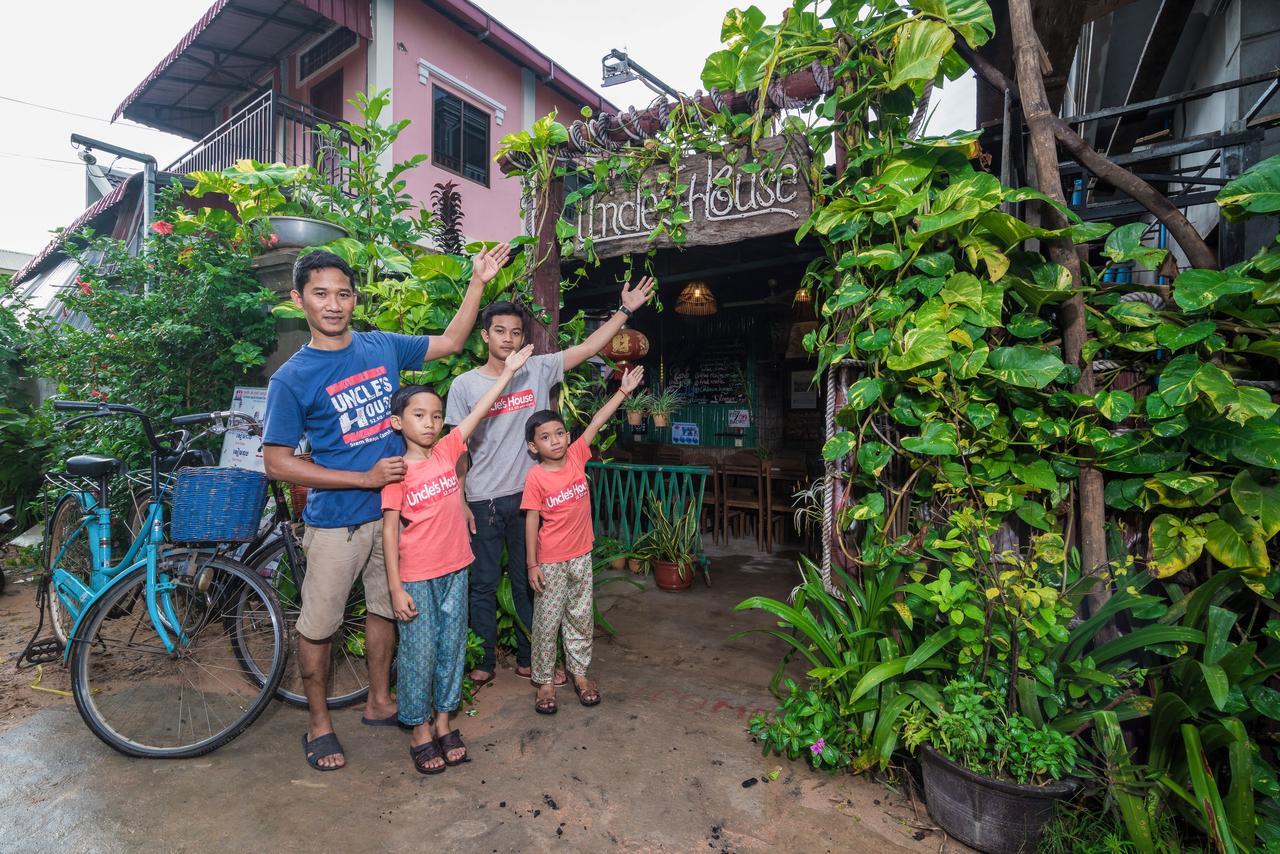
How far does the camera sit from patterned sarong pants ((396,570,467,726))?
2.38m

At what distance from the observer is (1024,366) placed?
6.89 feet

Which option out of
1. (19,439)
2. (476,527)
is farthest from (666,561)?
(19,439)

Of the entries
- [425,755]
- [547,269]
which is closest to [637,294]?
[547,269]

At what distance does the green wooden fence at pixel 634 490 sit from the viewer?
516 cm

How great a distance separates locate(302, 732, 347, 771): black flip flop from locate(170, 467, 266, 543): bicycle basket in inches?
38.0

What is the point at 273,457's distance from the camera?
2.20 metres

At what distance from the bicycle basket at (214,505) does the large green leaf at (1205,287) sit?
3711 mm

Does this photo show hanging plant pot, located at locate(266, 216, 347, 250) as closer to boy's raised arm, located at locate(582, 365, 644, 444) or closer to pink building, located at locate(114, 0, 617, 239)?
boy's raised arm, located at locate(582, 365, 644, 444)

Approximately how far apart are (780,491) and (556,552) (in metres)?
4.13

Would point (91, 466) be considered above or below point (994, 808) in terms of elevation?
above

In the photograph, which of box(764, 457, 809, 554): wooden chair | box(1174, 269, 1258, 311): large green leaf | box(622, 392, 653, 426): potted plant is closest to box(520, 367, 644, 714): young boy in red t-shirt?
box(1174, 269, 1258, 311): large green leaf

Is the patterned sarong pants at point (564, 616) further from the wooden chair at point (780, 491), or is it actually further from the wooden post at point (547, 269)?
the wooden chair at point (780, 491)

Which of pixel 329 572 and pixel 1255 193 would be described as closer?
pixel 1255 193

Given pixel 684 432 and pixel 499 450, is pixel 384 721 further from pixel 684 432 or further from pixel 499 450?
pixel 684 432
